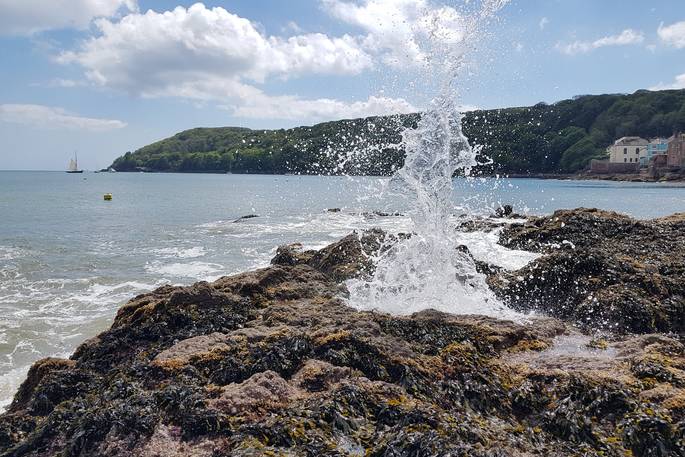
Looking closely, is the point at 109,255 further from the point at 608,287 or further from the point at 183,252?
the point at 608,287

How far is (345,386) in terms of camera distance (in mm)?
4605

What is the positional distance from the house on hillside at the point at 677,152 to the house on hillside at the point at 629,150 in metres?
13.2

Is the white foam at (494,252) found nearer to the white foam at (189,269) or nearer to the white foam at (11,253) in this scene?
the white foam at (189,269)

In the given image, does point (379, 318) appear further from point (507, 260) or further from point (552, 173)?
point (552, 173)

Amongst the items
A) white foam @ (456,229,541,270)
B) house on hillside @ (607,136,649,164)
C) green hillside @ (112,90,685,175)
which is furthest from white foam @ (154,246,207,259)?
house on hillside @ (607,136,649,164)

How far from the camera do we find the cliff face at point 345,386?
4055 millimetres

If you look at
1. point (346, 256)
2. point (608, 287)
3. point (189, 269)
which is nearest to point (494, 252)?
point (346, 256)

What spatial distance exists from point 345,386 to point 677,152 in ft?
331

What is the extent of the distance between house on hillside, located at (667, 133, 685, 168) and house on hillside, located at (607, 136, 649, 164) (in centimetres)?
1325

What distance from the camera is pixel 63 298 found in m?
14.2

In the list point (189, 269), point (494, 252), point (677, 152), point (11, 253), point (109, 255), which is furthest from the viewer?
point (677, 152)

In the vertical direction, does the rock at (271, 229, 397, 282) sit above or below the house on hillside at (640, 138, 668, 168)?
below

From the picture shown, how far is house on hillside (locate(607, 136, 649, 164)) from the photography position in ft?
331

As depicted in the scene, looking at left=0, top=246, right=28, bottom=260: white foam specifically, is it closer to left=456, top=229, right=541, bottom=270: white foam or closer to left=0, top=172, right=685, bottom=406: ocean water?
left=0, top=172, right=685, bottom=406: ocean water
